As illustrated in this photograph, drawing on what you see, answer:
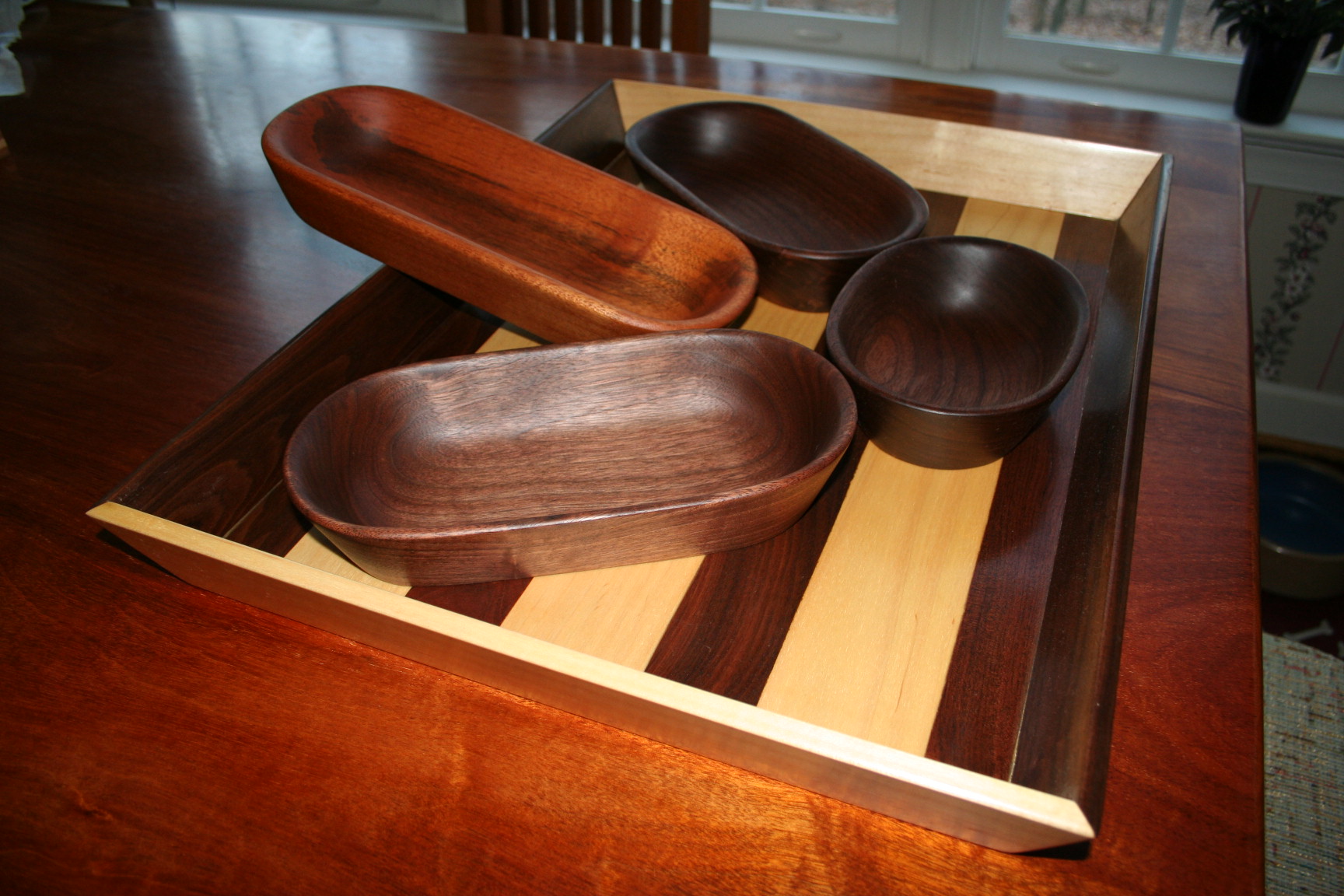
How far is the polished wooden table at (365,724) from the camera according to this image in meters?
0.45

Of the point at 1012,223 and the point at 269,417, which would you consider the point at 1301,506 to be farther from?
the point at 269,417

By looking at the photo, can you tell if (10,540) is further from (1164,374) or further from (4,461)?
(1164,374)

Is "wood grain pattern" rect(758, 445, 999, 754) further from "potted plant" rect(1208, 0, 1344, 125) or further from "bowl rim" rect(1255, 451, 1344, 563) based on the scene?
"potted plant" rect(1208, 0, 1344, 125)

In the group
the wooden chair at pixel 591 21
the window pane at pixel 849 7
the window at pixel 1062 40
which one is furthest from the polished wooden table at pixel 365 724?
the window pane at pixel 849 7

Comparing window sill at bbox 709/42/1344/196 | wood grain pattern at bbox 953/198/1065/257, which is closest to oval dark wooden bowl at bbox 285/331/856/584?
wood grain pattern at bbox 953/198/1065/257

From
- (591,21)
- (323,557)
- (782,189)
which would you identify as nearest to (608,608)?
(323,557)

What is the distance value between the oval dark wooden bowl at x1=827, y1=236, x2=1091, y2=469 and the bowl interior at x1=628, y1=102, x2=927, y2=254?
7 cm

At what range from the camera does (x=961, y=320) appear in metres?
0.81

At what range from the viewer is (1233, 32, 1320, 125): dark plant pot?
153 cm

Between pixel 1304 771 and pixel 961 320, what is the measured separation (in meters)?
0.60

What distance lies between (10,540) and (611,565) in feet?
1.37

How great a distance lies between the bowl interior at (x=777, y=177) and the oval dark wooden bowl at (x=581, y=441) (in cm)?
25

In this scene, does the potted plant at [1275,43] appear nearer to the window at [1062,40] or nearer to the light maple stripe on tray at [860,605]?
the window at [1062,40]

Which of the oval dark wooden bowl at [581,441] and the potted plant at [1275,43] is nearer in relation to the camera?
the oval dark wooden bowl at [581,441]
